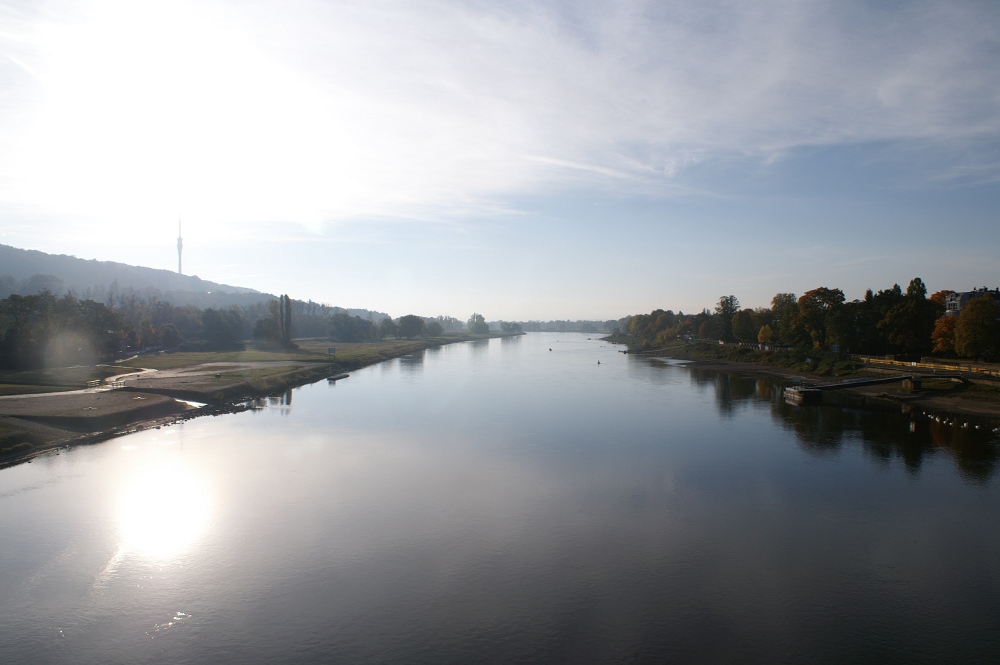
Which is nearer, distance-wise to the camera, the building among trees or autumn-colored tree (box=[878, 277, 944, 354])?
autumn-colored tree (box=[878, 277, 944, 354])

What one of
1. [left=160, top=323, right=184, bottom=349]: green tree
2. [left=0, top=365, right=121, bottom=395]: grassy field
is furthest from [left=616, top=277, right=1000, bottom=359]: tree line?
[left=160, top=323, right=184, bottom=349]: green tree

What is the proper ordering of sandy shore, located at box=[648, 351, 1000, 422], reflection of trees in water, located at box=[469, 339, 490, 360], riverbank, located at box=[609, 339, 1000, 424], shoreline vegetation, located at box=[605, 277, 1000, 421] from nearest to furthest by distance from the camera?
sandy shore, located at box=[648, 351, 1000, 422] < riverbank, located at box=[609, 339, 1000, 424] < shoreline vegetation, located at box=[605, 277, 1000, 421] < reflection of trees in water, located at box=[469, 339, 490, 360]

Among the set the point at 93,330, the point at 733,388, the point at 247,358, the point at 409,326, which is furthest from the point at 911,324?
the point at 409,326

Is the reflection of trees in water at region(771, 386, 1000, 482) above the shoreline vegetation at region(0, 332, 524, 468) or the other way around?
the other way around

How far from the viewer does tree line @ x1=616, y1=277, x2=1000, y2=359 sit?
46.5m

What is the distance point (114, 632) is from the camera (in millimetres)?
11867

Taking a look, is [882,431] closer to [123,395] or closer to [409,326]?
[123,395]

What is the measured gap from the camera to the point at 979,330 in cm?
4578

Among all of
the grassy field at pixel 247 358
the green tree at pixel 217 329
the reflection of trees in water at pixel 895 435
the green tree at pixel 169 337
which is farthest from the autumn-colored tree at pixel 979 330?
the green tree at pixel 169 337

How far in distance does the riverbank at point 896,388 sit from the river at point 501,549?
10.1 meters

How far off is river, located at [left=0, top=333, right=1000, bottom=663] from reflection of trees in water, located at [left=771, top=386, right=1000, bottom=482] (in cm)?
25

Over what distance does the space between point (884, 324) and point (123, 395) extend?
211 ft

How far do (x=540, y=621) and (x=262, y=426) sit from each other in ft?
85.3

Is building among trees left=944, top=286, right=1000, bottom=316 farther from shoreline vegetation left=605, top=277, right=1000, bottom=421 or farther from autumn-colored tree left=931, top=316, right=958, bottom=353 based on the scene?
autumn-colored tree left=931, top=316, right=958, bottom=353
